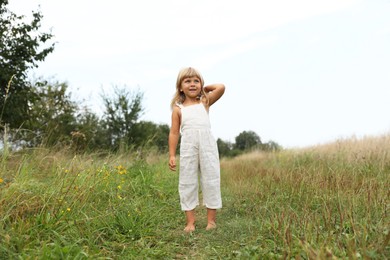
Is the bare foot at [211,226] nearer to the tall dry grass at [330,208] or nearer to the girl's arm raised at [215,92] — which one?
the tall dry grass at [330,208]

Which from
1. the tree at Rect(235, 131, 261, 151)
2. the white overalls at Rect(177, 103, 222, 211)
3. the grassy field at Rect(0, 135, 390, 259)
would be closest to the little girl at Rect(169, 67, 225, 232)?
the white overalls at Rect(177, 103, 222, 211)

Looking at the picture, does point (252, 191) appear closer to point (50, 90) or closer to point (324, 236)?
point (324, 236)

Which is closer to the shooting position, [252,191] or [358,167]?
[252,191]

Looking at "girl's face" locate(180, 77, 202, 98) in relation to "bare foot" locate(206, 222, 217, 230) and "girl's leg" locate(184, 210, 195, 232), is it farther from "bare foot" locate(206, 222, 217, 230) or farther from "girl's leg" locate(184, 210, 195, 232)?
"bare foot" locate(206, 222, 217, 230)

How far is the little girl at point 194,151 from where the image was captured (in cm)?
415

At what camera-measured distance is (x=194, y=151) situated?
4.16 meters

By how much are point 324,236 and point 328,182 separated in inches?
86.8

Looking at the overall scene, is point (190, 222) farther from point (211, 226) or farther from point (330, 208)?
point (330, 208)

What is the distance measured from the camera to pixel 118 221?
3.66 m

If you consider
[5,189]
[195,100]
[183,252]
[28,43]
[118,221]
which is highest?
[28,43]

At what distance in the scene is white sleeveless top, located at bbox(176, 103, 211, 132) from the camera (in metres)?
4.19

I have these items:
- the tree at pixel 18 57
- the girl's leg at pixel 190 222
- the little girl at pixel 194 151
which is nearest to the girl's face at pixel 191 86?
the little girl at pixel 194 151

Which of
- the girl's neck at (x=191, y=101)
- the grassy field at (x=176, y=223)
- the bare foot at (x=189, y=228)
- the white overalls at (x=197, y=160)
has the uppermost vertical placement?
the girl's neck at (x=191, y=101)

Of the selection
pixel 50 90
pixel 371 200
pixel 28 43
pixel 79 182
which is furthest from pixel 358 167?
pixel 50 90
